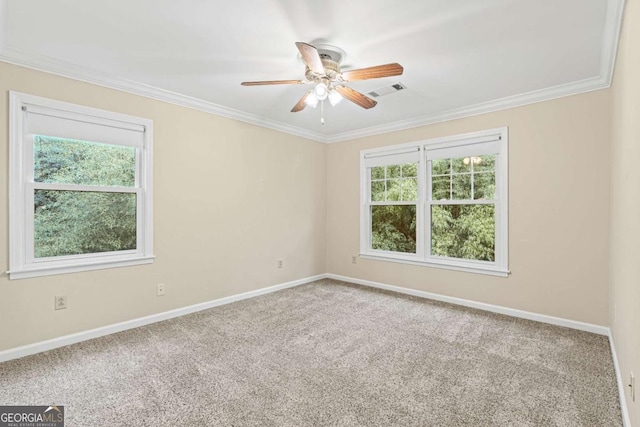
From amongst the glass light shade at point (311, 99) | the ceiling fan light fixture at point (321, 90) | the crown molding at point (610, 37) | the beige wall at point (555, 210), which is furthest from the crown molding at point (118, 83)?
the crown molding at point (610, 37)

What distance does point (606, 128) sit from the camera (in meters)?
2.98

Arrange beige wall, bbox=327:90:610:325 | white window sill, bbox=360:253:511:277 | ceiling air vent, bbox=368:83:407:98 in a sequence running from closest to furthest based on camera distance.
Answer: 1. beige wall, bbox=327:90:610:325
2. ceiling air vent, bbox=368:83:407:98
3. white window sill, bbox=360:253:511:277

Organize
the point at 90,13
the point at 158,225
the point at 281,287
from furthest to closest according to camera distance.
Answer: the point at 281,287, the point at 158,225, the point at 90,13

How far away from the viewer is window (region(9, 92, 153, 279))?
259cm

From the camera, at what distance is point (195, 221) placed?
3691 millimetres

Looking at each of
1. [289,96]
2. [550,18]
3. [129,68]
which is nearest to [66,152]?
[129,68]

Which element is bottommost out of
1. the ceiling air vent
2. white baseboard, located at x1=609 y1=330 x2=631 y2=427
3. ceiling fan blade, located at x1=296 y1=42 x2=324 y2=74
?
white baseboard, located at x1=609 y1=330 x2=631 y2=427

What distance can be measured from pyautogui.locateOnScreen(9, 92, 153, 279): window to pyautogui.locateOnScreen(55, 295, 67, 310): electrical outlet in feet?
0.78

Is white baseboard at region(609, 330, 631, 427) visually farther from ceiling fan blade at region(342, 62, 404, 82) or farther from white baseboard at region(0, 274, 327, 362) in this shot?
white baseboard at region(0, 274, 327, 362)

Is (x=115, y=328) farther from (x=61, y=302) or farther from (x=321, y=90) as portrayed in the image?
(x=321, y=90)

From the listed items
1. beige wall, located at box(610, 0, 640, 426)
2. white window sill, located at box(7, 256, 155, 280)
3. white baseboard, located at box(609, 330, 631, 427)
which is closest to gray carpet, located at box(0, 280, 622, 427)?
white baseboard, located at box(609, 330, 631, 427)

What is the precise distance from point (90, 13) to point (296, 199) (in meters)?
3.26

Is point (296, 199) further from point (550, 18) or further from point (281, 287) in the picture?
point (550, 18)

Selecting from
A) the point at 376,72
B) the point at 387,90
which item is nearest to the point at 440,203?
the point at 387,90
